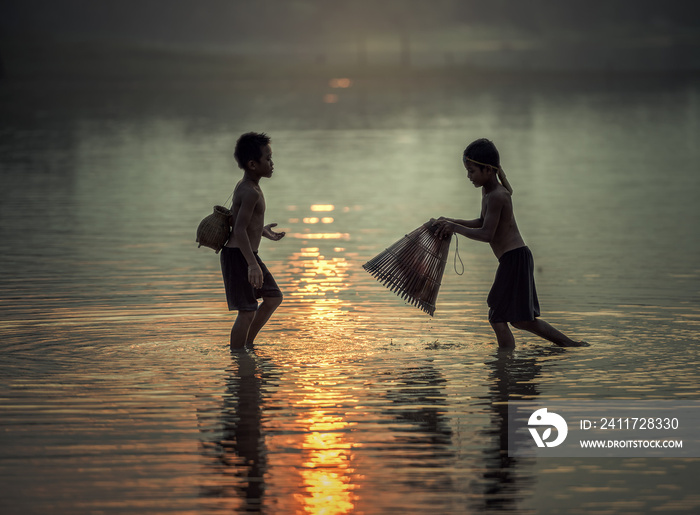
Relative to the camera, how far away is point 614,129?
134ft

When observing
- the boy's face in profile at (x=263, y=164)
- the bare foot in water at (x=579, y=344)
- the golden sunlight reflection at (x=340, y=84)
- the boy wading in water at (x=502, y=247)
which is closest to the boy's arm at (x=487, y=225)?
the boy wading in water at (x=502, y=247)

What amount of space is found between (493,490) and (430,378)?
221 cm

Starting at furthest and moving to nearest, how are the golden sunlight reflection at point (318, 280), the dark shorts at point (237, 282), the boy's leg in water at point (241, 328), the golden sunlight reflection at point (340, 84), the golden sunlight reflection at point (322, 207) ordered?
the golden sunlight reflection at point (340, 84), the golden sunlight reflection at point (322, 207), the golden sunlight reflection at point (318, 280), the boy's leg in water at point (241, 328), the dark shorts at point (237, 282)

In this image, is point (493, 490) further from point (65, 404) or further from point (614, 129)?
point (614, 129)

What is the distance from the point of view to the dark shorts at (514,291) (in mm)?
8594

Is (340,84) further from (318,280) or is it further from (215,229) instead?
(215,229)

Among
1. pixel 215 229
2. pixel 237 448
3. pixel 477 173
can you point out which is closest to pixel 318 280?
pixel 215 229

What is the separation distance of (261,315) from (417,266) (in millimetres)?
1208

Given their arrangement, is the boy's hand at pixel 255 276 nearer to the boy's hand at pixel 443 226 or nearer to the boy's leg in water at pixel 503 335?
the boy's hand at pixel 443 226

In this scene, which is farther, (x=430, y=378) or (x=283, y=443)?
(x=430, y=378)

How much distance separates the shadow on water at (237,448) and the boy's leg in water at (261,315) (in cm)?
66

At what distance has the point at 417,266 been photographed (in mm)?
9109

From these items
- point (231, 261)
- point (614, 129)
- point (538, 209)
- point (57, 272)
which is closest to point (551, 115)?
point (614, 129)

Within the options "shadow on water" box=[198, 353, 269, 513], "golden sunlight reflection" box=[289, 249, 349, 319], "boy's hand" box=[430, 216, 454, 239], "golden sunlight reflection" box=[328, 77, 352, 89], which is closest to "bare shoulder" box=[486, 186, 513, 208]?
"boy's hand" box=[430, 216, 454, 239]
